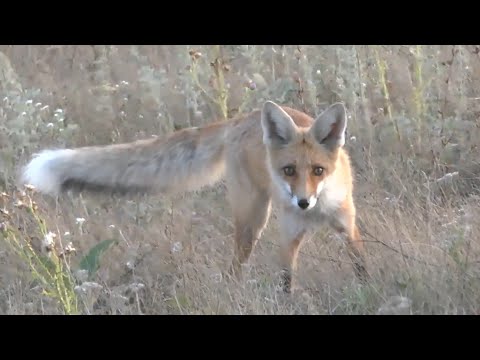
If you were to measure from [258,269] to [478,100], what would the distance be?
334 centimetres

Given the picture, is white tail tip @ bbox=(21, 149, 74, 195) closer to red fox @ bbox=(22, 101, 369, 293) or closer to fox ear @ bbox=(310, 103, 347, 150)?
red fox @ bbox=(22, 101, 369, 293)

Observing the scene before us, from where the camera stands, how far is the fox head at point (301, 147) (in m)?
5.03

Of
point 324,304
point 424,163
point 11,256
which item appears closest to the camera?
point 324,304

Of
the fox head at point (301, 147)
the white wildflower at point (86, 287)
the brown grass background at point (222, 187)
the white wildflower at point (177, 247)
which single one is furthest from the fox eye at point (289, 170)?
the white wildflower at point (86, 287)

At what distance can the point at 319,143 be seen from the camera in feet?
17.1

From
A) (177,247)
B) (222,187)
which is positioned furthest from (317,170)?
(222,187)

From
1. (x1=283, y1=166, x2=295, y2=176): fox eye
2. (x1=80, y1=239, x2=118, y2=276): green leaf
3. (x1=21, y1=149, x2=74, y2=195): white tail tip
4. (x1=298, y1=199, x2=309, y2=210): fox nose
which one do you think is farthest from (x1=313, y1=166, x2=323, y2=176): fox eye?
(x1=21, y1=149, x2=74, y2=195): white tail tip

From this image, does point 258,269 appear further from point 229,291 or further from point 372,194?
point 372,194

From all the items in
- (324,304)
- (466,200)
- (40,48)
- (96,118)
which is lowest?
(324,304)

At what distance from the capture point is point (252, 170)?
5672 millimetres

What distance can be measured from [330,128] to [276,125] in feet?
1.19

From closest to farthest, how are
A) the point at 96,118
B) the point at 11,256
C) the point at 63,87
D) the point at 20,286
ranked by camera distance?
1. the point at 20,286
2. the point at 11,256
3. the point at 96,118
4. the point at 63,87

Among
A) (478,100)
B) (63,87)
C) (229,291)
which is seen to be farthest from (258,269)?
(63,87)

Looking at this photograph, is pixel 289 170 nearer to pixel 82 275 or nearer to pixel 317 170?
pixel 317 170
